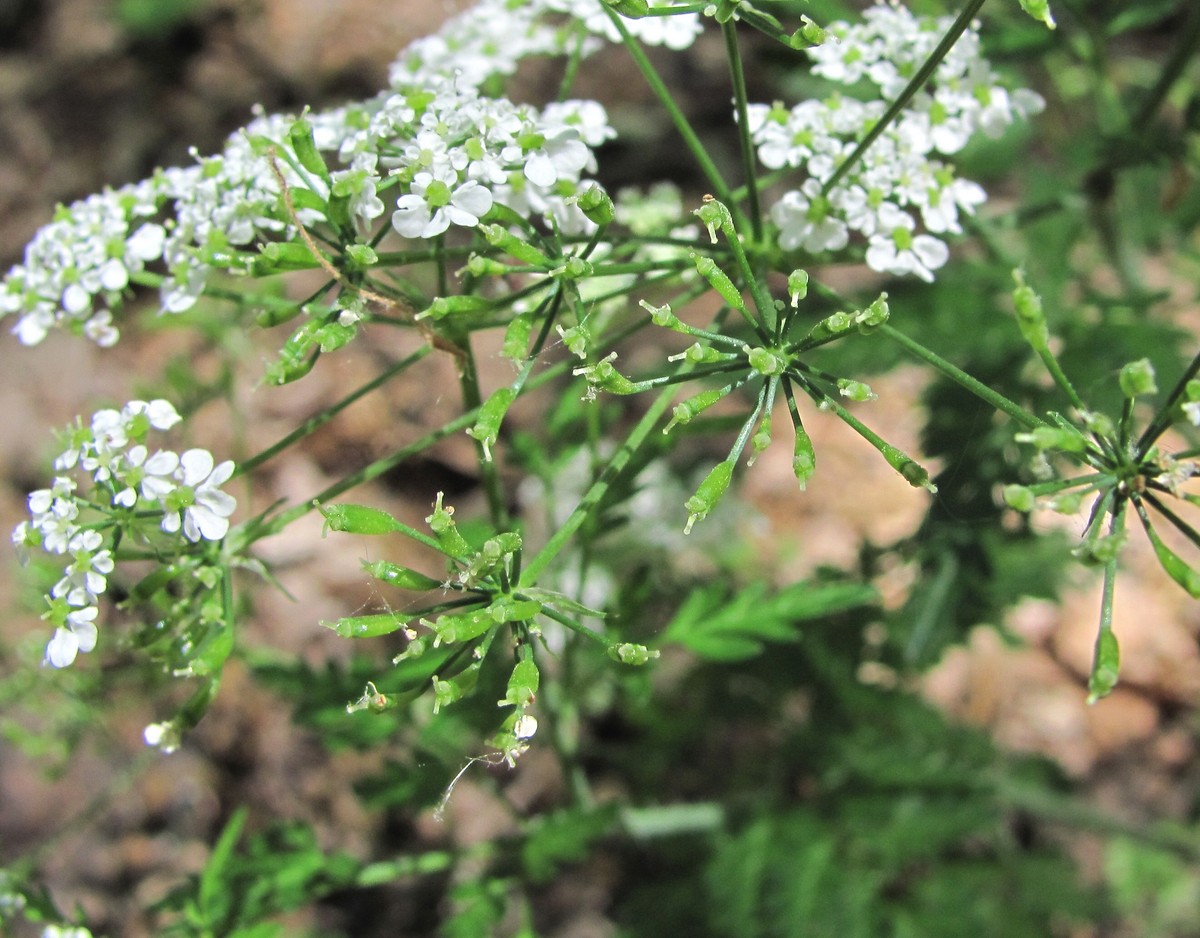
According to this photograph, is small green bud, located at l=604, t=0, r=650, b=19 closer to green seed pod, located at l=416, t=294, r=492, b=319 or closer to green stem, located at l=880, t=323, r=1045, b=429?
green seed pod, located at l=416, t=294, r=492, b=319

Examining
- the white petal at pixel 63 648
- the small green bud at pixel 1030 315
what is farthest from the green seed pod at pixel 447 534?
A: the small green bud at pixel 1030 315

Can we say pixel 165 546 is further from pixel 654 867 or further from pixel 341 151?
pixel 654 867

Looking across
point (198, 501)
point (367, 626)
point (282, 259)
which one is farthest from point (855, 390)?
→ point (198, 501)

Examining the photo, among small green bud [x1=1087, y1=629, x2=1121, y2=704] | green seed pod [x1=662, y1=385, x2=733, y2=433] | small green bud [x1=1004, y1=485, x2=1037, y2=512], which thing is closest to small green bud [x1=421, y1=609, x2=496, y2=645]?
green seed pod [x1=662, y1=385, x2=733, y2=433]

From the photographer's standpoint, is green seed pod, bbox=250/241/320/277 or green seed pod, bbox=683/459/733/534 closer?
green seed pod, bbox=683/459/733/534

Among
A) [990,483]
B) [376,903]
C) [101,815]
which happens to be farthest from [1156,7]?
[101,815]

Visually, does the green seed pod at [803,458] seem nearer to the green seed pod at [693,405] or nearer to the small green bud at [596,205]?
the green seed pod at [693,405]
